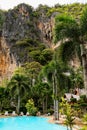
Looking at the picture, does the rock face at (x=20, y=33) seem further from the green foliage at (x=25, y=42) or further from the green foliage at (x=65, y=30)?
the green foliage at (x=65, y=30)

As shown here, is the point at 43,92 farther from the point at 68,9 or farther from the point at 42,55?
the point at 68,9

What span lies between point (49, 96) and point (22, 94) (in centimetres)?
367

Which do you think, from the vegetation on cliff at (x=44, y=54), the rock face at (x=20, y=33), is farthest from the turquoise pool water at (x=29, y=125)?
the rock face at (x=20, y=33)

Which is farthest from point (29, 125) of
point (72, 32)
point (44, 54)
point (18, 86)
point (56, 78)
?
point (44, 54)

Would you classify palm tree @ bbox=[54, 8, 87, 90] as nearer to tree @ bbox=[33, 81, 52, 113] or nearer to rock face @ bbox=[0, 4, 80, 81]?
tree @ bbox=[33, 81, 52, 113]

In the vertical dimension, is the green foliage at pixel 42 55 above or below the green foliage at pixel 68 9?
below

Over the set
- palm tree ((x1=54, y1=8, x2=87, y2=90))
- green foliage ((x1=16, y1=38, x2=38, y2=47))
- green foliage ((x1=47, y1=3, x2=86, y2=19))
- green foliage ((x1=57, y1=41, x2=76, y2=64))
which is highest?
green foliage ((x1=47, y1=3, x2=86, y2=19))

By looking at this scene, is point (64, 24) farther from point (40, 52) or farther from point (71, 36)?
point (40, 52)

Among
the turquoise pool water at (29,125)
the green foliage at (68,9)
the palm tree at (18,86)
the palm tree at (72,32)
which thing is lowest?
the turquoise pool water at (29,125)

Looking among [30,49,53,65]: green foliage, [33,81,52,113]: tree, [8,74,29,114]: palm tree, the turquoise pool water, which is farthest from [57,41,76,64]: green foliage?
[30,49,53,65]: green foliage

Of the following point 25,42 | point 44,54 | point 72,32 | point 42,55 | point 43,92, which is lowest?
point 43,92

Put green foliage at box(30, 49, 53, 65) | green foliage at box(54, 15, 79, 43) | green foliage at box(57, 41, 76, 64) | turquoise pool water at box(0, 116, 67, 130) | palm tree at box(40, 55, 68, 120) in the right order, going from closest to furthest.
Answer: green foliage at box(54, 15, 79, 43)
green foliage at box(57, 41, 76, 64)
turquoise pool water at box(0, 116, 67, 130)
palm tree at box(40, 55, 68, 120)
green foliage at box(30, 49, 53, 65)

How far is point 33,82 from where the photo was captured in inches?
1933

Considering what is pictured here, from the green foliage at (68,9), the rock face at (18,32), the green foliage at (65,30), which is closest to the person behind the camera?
the green foliage at (65,30)
